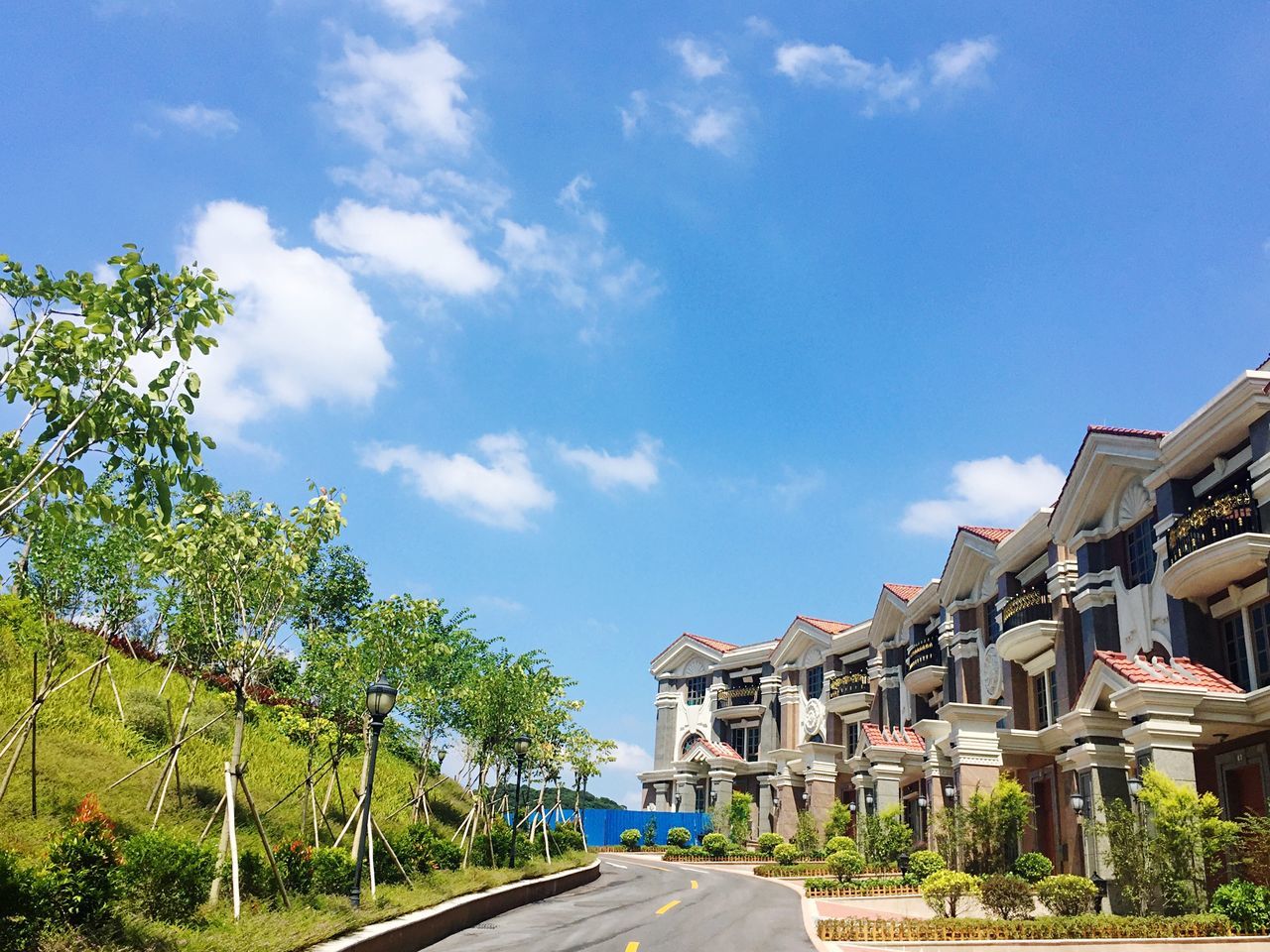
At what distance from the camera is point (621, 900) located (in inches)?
868

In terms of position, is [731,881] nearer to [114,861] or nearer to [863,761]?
[863,761]

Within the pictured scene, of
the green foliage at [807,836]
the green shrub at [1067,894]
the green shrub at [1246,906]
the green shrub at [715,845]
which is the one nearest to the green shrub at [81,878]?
the green shrub at [1067,894]

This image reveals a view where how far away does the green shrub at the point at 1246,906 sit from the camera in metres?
14.9

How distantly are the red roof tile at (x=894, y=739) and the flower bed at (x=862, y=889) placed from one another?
8278 millimetres

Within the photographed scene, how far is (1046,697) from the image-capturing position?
1103 inches

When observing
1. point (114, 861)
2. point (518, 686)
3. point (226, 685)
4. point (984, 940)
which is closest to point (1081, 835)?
point (984, 940)

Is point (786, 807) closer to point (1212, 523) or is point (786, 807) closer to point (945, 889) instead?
point (945, 889)

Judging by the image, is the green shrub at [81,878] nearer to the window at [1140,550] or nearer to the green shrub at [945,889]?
the green shrub at [945,889]

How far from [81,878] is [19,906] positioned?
853 mm

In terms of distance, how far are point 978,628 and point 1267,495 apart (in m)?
15.3

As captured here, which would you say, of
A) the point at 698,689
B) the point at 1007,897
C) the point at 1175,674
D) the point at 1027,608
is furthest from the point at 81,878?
the point at 698,689

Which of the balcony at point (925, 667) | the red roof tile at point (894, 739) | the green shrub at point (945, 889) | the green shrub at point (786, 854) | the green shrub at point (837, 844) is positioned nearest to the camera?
the green shrub at point (945, 889)

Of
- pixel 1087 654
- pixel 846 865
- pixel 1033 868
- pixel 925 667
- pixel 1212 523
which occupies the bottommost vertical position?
pixel 846 865

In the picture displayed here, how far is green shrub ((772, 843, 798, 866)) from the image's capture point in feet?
115
